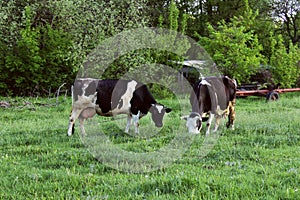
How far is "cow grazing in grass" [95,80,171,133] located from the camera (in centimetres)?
945

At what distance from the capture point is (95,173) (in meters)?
5.68

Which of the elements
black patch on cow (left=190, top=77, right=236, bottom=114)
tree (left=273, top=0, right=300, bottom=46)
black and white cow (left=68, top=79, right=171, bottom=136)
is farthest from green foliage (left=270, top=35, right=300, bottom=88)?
black and white cow (left=68, top=79, right=171, bottom=136)

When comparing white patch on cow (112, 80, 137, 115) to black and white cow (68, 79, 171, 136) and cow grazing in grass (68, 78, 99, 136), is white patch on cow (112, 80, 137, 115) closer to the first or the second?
black and white cow (68, 79, 171, 136)

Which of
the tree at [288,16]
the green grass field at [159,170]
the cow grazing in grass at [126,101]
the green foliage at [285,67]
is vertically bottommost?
the green grass field at [159,170]

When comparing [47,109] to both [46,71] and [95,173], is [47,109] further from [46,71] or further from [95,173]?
[95,173]

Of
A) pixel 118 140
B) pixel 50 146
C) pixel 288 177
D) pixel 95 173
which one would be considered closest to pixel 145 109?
pixel 118 140

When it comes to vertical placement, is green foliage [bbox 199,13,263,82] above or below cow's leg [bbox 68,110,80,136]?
above

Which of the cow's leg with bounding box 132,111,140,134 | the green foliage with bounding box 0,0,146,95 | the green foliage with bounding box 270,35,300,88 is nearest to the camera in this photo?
the cow's leg with bounding box 132,111,140,134

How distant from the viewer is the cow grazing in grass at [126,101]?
9453 mm

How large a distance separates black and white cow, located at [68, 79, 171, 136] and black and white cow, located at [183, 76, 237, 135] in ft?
3.77

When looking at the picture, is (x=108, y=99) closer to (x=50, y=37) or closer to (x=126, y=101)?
(x=126, y=101)

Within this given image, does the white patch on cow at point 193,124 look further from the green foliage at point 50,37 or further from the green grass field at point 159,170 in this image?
the green foliage at point 50,37

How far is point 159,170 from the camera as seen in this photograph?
5777 millimetres

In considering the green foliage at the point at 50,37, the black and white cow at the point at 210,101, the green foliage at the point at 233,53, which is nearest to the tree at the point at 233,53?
the green foliage at the point at 233,53
